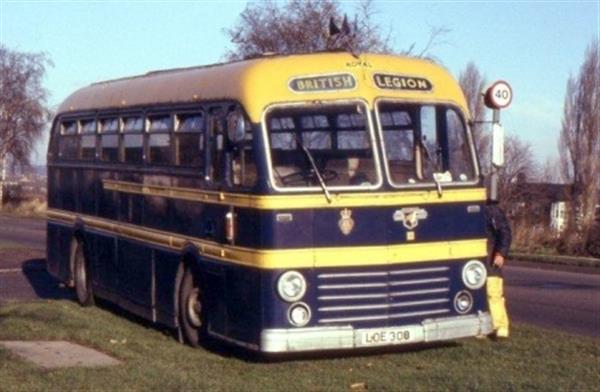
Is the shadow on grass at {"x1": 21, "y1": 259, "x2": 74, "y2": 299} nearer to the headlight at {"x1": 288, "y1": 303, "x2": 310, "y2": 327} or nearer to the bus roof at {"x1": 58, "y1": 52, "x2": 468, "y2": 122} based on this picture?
the bus roof at {"x1": 58, "y1": 52, "x2": 468, "y2": 122}

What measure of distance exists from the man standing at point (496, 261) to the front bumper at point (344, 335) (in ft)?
4.05

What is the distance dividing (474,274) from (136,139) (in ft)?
16.7

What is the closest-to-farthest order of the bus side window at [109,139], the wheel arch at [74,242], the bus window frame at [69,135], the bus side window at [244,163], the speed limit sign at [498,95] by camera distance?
1. the bus side window at [244,163]
2. the bus side window at [109,139]
3. the speed limit sign at [498,95]
4. the wheel arch at [74,242]
5. the bus window frame at [69,135]

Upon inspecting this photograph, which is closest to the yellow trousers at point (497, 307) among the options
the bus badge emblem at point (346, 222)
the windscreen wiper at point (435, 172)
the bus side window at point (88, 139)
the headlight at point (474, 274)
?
the headlight at point (474, 274)

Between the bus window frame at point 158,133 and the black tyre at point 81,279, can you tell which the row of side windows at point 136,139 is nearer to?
the bus window frame at point 158,133

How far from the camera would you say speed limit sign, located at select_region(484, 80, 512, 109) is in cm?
1816

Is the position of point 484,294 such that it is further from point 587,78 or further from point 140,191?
point 587,78

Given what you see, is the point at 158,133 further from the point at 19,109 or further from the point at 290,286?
the point at 19,109

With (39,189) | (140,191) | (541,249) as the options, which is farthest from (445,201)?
(39,189)

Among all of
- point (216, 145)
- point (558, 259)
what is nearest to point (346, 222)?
point (216, 145)

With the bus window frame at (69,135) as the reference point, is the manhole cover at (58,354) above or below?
below

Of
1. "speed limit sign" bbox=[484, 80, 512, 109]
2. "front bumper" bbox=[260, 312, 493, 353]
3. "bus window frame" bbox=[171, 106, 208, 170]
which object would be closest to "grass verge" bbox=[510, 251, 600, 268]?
"speed limit sign" bbox=[484, 80, 512, 109]

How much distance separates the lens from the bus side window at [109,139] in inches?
686

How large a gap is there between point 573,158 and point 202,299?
157 ft
